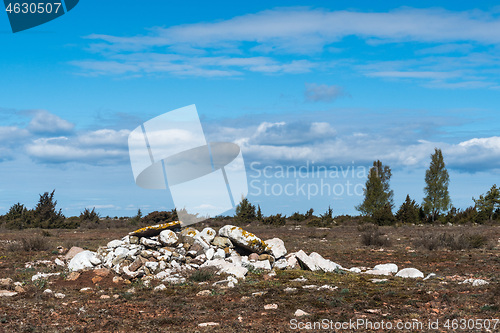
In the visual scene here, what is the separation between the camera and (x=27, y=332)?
8.66 metres

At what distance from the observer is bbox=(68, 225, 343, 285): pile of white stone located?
14.3 meters

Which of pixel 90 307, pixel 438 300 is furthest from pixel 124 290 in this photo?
pixel 438 300

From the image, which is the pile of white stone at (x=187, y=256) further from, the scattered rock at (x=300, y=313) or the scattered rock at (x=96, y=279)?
the scattered rock at (x=300, y=313)

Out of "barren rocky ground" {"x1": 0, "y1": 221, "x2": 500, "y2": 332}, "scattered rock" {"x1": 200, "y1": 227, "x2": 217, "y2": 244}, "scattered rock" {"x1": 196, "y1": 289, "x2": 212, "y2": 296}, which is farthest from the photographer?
"scattered rock" {"x1": 200, "y1": 227, "x2": 217, "y2": 244}

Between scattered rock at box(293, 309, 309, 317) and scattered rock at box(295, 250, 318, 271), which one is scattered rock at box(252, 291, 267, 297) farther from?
scattered rock at box(295, 250, 318, 271)

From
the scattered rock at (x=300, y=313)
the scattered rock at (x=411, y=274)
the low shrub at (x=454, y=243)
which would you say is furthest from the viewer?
the low shrub at (x=454, y=243)

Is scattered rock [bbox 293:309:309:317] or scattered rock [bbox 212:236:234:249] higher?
scattered rock [bbox 212:236:234:249]

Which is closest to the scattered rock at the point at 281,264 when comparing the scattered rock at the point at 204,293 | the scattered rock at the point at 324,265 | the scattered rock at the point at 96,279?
the scattered rock at the point at 324,265

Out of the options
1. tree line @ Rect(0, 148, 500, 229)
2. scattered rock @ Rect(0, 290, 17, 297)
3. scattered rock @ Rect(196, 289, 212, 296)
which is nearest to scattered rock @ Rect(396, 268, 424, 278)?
scattered rock @ Rect(196, 289, 212, 296)

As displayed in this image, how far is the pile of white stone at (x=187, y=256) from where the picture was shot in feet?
46.9

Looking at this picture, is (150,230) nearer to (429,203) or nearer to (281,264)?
(281,264)

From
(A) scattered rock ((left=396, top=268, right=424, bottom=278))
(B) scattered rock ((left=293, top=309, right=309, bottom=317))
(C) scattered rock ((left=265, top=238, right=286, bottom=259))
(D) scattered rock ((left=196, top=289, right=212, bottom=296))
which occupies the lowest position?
(B) scattered rock ((left=293, top=309, right=309, bottom=317))

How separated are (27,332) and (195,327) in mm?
3245

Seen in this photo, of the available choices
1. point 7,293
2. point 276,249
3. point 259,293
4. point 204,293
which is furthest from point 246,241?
point 7,293
